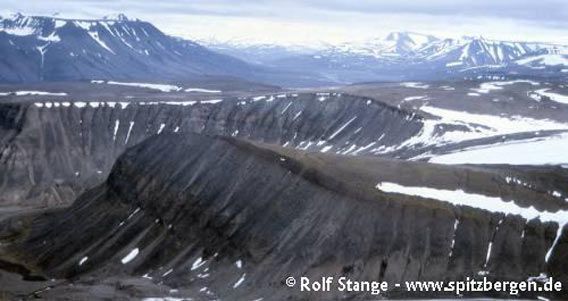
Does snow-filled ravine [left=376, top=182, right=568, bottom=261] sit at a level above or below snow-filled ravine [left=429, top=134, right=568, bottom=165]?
above

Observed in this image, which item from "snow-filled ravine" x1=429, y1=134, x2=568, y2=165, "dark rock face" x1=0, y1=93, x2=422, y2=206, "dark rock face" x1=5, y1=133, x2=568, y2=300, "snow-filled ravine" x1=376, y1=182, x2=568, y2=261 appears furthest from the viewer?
"dark rock face" x1=0, y1=93, x2=422, y2=206

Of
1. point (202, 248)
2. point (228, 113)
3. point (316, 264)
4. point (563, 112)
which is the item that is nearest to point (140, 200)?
point (202, 248)

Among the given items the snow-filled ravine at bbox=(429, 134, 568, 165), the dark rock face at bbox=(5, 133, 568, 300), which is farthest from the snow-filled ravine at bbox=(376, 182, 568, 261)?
the snow-filled ravine at bbox=(429, 134, 568, 165)

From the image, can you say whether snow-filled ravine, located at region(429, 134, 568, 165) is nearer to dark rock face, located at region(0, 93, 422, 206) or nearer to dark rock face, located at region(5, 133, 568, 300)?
dark rock face, located at region(5, 133, 568, 300)

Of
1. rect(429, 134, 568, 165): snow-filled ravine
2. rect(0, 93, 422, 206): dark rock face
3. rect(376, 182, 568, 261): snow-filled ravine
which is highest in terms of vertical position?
rect(376, 182, 568, 261): snow-filled ravine

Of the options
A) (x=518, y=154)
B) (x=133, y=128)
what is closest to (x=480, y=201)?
(x=518, y=154)

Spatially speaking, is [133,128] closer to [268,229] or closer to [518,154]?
[518,154]
